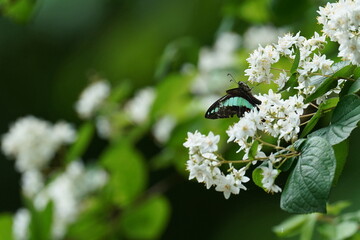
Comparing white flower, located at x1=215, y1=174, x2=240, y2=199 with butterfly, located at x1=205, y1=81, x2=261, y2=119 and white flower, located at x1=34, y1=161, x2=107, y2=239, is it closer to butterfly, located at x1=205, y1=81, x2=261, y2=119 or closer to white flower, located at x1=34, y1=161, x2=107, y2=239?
butterfly, located at x1=205, y1=81, x2=261, y2=119

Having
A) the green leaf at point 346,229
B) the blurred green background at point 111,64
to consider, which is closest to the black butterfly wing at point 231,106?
the green leaf at point 346,229

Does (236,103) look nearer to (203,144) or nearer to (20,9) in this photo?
(203,144)

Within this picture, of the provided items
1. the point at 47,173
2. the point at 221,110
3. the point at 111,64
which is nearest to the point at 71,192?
the point at 47,173

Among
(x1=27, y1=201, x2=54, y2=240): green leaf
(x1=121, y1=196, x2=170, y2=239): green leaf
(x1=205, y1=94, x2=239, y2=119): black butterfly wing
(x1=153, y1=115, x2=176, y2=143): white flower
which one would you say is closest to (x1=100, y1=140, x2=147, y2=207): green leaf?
(x1=121, y1=196, x2=170, y2=239): green leaf

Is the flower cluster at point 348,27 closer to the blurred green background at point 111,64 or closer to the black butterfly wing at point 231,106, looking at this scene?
the black butterfly wing at point 231,106

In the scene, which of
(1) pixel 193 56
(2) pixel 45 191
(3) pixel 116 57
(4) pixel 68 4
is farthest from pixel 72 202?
(4) pixel 68 4

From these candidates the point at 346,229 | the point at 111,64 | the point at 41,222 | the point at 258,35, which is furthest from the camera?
the point at 111,64
